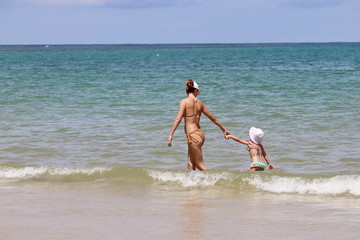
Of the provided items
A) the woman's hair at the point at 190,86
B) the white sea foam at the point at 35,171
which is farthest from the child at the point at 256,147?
the white sea foam at the point at 35,171

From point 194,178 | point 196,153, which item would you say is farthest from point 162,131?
point 196,153

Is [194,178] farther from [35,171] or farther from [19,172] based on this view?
[19,172]

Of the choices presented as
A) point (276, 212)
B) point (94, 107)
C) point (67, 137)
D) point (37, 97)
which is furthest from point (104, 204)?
point (37, 97)

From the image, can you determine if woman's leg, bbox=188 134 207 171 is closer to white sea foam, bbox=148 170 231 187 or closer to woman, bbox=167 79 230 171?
woman, bbox=167 79 230 171

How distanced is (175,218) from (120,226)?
0.64 m

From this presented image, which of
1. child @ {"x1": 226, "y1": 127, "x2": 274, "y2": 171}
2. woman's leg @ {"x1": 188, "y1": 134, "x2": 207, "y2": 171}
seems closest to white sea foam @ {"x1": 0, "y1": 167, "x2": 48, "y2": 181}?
woman's leg @ {"x1": 188, "y1": 134, "x2": 207, "y2": 171}

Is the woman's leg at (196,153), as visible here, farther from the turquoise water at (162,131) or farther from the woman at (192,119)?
the turquoise water at (162,131)

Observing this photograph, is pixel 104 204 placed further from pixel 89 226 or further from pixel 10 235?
pixel 10 235

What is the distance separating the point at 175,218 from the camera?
6559 millimetres

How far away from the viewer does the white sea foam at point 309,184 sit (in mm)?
7898

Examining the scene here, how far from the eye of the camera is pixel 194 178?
860cm

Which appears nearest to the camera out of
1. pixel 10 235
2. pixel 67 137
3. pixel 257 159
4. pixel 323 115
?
pixel 10 235

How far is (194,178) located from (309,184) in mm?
1625

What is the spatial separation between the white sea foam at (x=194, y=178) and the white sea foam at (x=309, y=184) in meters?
0.42
